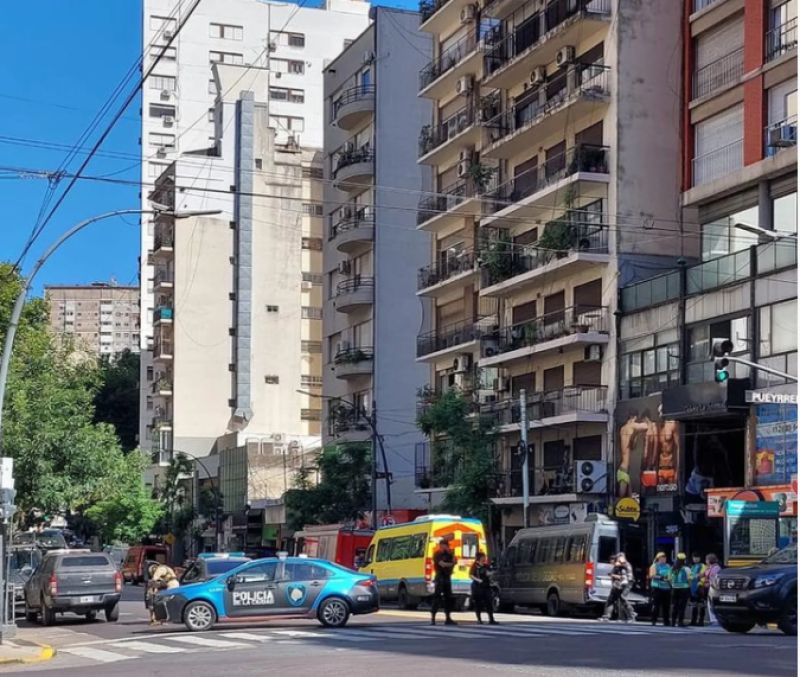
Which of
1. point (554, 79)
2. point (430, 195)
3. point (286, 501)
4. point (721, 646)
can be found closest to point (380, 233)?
point (430, 195)

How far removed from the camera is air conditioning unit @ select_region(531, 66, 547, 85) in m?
48.1

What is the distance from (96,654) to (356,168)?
42.8m

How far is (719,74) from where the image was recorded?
137ft

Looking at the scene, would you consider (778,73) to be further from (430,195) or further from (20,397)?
(20,397)

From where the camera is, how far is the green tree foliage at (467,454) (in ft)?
156

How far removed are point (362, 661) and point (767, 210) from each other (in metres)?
24.1

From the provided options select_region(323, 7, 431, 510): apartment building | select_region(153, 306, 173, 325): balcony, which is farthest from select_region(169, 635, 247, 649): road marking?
select_region(153, 306, 173, 325): balcony

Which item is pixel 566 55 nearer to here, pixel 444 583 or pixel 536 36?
pixel 536 36

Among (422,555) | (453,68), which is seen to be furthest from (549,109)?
(422,555)

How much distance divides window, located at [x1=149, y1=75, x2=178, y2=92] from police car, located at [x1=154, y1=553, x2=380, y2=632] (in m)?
82.5

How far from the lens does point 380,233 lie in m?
62.9

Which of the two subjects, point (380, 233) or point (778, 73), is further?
point (380, 233)

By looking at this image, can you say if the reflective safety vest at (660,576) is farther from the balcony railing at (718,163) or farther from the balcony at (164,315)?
the balcony at (164,315)

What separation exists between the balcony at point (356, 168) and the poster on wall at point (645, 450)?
23.2 metres
